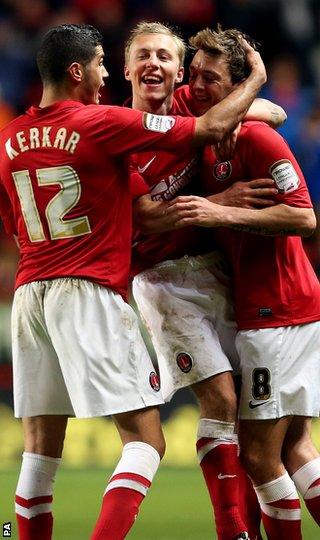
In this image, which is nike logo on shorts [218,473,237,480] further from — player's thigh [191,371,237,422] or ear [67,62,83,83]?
ear [67,62,83,83]

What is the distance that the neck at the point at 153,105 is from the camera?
550cm

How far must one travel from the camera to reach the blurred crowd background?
1158 centimetres

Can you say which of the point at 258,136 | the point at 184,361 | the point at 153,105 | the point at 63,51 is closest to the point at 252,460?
the point at 184,361

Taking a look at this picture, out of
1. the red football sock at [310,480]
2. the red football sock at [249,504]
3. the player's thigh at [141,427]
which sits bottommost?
the red football sock at [249,504]

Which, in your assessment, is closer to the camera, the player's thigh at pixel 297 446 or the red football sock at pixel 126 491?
the red football sock at pixel 126 491

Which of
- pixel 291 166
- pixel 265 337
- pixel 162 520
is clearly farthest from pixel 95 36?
pixel 162 520

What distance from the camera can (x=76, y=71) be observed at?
5047 mm

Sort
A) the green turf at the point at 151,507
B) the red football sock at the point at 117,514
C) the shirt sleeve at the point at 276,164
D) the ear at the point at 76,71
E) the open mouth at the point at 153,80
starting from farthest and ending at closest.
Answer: the green turf at the point at 151,507, the open mouth at the point at 153,80, the shirt sleeve at the point at 276,164, the ear at the point at 76,71, the red football sock at the point at 117,514

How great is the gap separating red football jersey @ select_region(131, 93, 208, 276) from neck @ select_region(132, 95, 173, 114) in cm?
6

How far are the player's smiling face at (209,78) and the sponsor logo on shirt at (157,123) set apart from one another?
510 mm

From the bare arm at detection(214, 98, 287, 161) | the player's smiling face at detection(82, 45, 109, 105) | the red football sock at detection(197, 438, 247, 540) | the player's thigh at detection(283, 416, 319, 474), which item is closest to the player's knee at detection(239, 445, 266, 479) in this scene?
the red football sock at detection(197, 438, 247, 540)

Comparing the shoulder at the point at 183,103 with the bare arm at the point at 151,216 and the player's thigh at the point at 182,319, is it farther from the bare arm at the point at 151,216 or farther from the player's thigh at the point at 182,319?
the player's thigh at the point at 182,319

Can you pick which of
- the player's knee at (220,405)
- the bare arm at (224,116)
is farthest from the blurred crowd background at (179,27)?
the player's knee at (220,405)

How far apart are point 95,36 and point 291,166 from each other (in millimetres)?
1003
